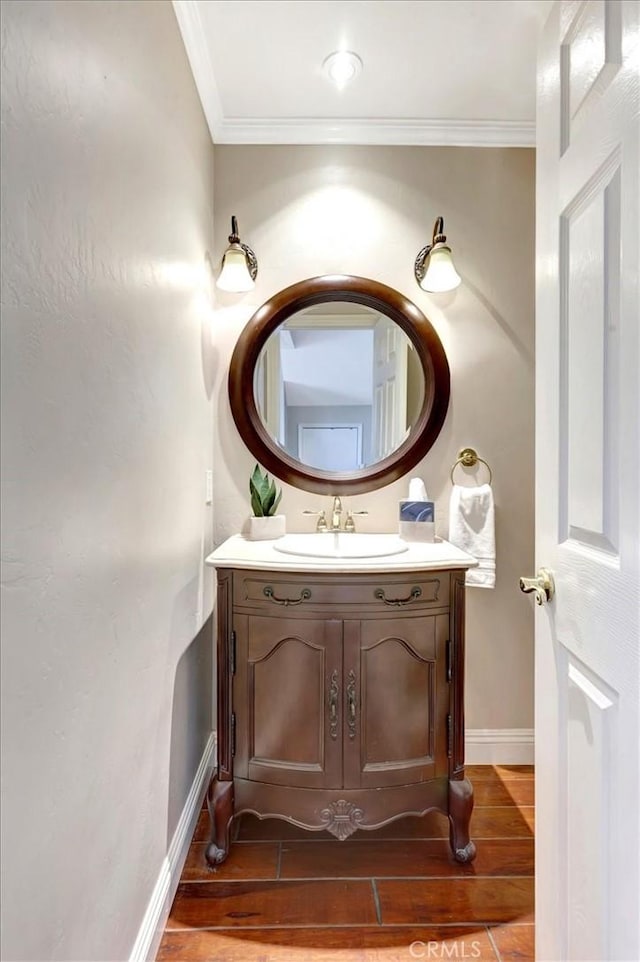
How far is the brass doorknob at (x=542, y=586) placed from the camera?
3.43 ft

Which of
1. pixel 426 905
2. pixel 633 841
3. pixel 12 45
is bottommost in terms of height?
pixel 426 905

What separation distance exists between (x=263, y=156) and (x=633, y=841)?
2.29 metres

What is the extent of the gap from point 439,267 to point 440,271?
0.01 metres

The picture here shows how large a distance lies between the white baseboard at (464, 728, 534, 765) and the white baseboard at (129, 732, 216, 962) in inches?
40.8

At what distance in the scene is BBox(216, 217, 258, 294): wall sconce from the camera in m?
1.93

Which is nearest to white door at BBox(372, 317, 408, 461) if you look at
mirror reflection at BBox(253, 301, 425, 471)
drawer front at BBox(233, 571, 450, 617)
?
mirror reflection at BBox(253, 301, 425, 471)

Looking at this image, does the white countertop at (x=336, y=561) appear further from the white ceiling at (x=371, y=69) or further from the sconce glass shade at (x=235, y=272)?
the white ceiling at (x=371, y=69)

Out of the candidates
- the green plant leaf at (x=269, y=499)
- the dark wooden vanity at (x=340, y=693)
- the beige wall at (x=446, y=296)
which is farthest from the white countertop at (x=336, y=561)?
the beige wall at (x=446, y=296)

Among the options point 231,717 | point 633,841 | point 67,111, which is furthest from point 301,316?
point 633,841

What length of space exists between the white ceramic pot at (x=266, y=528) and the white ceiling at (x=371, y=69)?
1449 mm

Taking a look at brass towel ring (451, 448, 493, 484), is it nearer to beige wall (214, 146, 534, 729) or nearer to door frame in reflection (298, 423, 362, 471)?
beige wall (214, 146, 534, 729)

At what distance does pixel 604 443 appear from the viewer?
84cm

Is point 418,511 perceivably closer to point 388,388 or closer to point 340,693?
point 388,388

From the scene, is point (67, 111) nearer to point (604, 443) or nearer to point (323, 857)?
point (604, 443)
